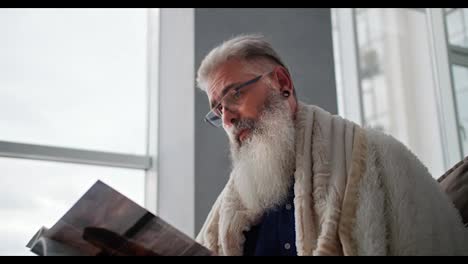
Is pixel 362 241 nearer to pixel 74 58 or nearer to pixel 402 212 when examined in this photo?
pixel 402 212

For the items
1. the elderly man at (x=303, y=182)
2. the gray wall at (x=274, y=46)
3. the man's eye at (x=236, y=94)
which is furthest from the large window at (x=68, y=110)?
the man's eye at (x=236, y=94)

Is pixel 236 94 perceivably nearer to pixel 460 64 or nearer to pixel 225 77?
pixel 225 77

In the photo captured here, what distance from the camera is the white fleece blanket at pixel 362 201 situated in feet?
5.02

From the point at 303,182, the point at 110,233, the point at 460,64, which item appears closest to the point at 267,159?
the point at 303,182

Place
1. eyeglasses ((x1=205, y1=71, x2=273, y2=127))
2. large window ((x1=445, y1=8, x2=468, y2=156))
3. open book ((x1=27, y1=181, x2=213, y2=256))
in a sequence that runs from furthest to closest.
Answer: large window ((x1=445, y1=8, x2=468, y2=156)) → eyeglasses ((x1=205, y1=71, x2=273, y2=127)) → open book ((x1=27, y1=181, x2=213, y2=256))

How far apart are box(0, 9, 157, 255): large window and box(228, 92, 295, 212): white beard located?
1.37 metres

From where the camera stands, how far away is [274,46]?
3.55 m

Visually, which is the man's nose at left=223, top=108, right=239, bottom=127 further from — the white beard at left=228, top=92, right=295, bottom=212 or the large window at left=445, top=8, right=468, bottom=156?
the large window at left=445, top=8, right=468, bottom=156

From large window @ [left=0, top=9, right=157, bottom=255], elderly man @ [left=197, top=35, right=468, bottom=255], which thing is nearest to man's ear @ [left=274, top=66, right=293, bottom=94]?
elderly man @ [left=197, top=35, right=468, bottom=255]

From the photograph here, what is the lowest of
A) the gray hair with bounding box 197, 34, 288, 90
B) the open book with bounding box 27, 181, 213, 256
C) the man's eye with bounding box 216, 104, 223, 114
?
the open book with bounding box 27, 181, 213, 256

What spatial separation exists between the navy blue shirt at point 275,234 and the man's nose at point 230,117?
0.27 meters

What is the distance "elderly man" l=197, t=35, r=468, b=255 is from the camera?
1.55 metres
